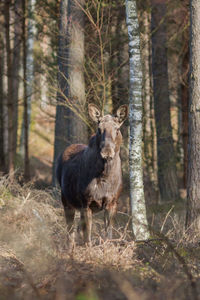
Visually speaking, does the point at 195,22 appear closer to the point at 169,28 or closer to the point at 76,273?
the point at 76,273

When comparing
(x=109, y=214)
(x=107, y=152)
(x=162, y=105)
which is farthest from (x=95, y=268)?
(x=162, y=105)

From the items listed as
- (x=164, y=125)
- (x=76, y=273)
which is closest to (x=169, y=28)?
(x=164, y=125)

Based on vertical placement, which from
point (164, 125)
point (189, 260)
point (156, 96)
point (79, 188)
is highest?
point (156, 96)

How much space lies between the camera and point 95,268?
628cm

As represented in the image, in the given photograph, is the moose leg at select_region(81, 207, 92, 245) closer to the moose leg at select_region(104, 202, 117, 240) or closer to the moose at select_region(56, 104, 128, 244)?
the moose at select_region(56, 104, 128, 244)

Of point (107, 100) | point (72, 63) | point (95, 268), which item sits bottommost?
point (95, 268)

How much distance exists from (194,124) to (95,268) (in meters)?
4.34

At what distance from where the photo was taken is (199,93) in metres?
9.44

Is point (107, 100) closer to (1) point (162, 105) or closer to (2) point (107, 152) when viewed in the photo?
(1) point (162, 105)

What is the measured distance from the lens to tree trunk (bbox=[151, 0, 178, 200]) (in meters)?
16.4

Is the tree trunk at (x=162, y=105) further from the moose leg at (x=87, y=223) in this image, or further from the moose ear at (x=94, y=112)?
the moose leg at (x=87, y=223)

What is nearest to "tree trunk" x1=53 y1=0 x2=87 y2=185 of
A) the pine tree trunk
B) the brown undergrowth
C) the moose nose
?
the pine tree trunk

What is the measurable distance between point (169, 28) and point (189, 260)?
1304cm

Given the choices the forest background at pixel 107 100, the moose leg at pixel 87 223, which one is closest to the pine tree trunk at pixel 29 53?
the forest background at pixel 107 100
